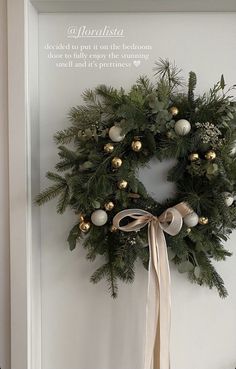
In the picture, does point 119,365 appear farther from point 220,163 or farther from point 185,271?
point 220,163

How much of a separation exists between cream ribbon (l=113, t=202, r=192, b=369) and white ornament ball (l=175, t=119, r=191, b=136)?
6.7 inches

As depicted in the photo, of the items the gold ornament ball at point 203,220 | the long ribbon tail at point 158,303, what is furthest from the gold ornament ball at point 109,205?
the gold ornament ball at point 203,220

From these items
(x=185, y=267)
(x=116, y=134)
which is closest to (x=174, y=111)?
(x=116, y=134)

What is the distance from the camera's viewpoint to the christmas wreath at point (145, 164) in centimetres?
88

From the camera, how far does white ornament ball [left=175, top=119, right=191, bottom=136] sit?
88 centimetres

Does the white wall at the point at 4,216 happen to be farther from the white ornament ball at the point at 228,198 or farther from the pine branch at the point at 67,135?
the white ornament ball at the point at 228,198

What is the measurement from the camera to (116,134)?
0.87m

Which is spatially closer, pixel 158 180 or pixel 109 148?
pixel 109 148

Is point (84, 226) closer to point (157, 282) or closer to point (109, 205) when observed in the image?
point (109, 205)

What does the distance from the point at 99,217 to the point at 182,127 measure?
0.29m

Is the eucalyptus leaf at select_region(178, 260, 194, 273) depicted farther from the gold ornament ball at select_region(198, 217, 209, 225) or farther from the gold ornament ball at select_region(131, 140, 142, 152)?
the gold ornament ball at select_region(131, 140, 142, 152)

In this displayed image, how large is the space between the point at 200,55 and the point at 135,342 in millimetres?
818

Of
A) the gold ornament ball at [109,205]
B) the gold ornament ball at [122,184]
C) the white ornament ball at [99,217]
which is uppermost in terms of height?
the gold ornament ball at [122,184]

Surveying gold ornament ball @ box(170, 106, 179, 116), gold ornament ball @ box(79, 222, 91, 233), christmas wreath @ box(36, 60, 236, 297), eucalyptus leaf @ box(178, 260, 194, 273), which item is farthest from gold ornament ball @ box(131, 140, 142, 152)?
eucalyptus leaf @ box(178, 260, 194, 273)
